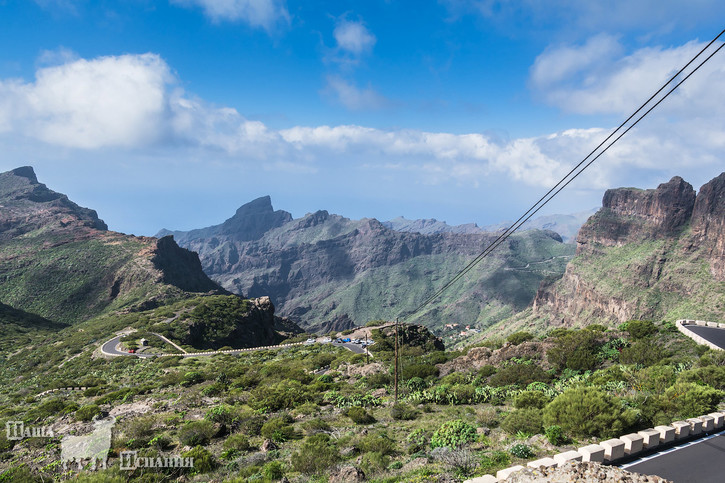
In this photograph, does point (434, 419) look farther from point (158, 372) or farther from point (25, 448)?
point (158, 372)

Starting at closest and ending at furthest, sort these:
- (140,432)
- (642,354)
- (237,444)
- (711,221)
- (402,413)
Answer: (237,444), (140,432), (402,413), (642,354), (711,221)

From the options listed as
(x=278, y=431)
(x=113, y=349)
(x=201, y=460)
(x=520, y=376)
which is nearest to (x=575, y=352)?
(x=520, y=376)

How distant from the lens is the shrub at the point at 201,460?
1527 cm

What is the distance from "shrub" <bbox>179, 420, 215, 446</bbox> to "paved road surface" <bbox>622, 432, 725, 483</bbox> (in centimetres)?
1954

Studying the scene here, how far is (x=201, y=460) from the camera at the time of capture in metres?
15.4

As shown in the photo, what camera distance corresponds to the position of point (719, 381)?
2030 cm

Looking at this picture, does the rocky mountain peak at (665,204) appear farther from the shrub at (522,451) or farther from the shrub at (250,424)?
the shrub at (250,424)

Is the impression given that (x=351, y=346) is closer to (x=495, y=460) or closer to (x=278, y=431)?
(x=278, y=431)

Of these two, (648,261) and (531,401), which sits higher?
(531,401)

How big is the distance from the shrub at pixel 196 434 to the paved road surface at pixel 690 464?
64.1ft

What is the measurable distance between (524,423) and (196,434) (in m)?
17.2

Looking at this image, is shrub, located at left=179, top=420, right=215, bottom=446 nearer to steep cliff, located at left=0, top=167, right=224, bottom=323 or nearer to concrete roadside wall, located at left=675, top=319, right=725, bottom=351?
concrete roadside wall, located at left=675, top=319, right=725, bottom=351

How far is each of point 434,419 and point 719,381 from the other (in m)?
16.9

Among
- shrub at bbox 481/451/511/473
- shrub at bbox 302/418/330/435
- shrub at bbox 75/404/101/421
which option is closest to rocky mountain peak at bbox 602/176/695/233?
shrub at bbox 481/451/511/473
